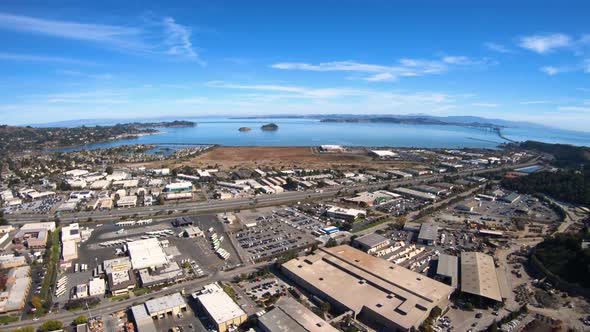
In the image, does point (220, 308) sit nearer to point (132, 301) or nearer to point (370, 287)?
point (132, 301)

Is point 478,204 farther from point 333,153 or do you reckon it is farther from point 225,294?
point 333,153

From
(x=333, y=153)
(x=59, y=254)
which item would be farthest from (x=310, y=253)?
(x=333, y=153)

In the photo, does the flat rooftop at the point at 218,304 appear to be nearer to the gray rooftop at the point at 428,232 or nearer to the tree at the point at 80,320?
the tree at the point at 80,320

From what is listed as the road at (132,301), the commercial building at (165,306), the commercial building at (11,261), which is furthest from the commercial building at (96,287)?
the commercial building at (11,261)

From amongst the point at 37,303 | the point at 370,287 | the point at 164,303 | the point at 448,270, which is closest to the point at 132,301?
the point at 164,303

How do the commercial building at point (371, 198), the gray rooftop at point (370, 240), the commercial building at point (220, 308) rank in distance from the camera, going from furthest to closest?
the commercial building at point (371, 198) → the gray rooftop at point (370, 240) → the commercial building at point (220, 308)
